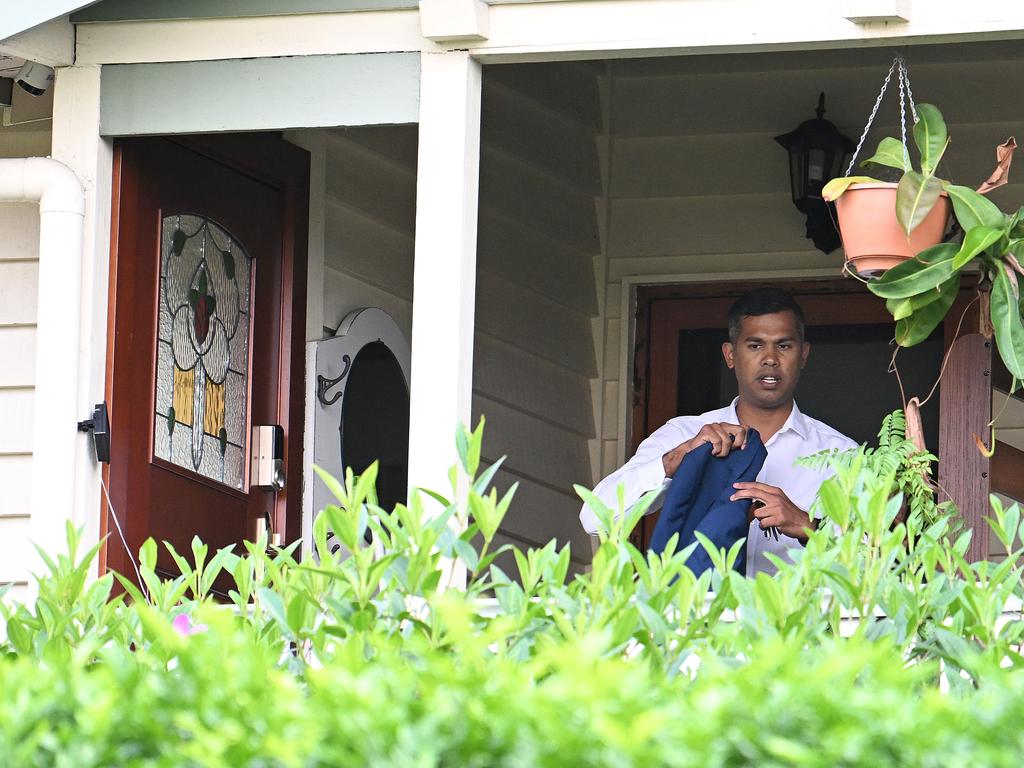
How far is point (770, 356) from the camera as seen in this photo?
530 cm

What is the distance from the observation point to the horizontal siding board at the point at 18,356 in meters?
4.59

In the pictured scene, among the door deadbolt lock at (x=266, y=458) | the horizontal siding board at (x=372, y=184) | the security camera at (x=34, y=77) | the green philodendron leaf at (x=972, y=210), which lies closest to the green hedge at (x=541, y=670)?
the green philodendron leaf at (x=972, y=210)

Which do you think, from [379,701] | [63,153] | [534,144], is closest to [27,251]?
[63,153]

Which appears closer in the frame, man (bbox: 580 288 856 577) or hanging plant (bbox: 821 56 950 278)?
hanging plant (bbox: 821 56 950 278)

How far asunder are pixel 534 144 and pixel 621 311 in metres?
0.67

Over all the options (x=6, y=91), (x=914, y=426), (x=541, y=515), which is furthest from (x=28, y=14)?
(x=541, y=515)

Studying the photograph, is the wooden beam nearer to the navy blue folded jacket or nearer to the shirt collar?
the navy blue folded jacket

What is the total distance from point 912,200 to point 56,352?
204 centimetres

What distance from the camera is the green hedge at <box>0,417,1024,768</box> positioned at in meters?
1.99

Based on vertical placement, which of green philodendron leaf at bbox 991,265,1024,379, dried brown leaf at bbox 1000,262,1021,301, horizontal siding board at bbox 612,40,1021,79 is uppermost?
horizontal siding board at bbox 612,40,1021,79

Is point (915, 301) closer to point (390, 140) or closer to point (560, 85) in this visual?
point (390, 140)

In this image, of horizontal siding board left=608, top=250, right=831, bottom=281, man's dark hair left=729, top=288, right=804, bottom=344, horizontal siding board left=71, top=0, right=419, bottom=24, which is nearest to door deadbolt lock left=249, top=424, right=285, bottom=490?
horizontal siding board left=71, top=0, right=419, bottom=24

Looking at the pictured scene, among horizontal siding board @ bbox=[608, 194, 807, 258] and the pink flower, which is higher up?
horizontal siding board @ bbox=[608, 194, 807, 258]

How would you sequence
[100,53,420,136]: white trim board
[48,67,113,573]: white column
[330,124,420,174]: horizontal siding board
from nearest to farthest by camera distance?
[100,53,420,136]: white trim board < [48,67,113,573]: white column < [330,124,420,174]: horizontal siding board
